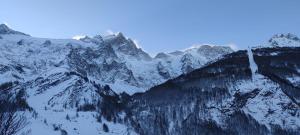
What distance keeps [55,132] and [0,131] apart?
528ft

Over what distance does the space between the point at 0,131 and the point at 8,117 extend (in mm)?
2197

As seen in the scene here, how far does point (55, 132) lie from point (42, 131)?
474 inches

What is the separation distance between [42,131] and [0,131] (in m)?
150

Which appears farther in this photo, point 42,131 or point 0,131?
point 42,131

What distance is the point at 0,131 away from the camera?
4262 cm

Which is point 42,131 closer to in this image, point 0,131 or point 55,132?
point 55,132

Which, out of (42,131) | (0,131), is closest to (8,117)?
(0,131)

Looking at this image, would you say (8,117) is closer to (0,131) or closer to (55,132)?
(0,131)

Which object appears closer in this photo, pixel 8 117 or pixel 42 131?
pixel 8 117

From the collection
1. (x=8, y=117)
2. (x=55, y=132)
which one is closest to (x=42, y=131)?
(x=55, y=132)

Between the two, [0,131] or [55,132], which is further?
[55,132]

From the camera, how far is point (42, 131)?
618 feet

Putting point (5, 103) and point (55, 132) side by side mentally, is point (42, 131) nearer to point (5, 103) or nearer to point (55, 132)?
point (55, 132)
